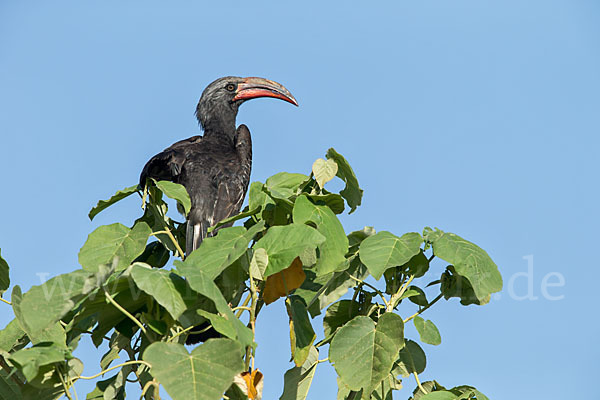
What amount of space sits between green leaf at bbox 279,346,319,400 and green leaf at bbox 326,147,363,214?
2.16 ft

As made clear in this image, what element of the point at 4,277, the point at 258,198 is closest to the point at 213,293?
the point at 258,198

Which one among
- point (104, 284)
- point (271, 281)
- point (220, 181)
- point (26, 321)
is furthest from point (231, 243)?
point (220, 181)

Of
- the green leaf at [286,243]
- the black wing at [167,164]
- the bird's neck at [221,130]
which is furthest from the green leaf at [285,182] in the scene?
the bird's neck at [221,130]

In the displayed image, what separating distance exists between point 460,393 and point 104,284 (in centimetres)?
123

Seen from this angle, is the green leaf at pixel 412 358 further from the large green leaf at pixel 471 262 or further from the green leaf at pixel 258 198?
the green leaf at pixel 258 198

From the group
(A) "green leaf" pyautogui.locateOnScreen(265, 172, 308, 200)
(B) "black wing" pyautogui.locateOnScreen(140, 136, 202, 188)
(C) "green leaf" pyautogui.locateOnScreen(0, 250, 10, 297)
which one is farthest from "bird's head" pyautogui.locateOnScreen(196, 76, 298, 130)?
(C) "green leaf" pyautogui.locateOnScreen(0, 250, 10, 297)

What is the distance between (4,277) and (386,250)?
4.53 ft

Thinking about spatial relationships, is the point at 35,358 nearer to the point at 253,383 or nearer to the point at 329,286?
the point at 253,383

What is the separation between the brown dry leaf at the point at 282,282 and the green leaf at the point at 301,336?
0.08 metres

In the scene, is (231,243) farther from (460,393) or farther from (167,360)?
(460,393)

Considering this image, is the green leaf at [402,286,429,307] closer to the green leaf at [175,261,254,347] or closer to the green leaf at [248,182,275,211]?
the green leaf at [248,182,275,211]

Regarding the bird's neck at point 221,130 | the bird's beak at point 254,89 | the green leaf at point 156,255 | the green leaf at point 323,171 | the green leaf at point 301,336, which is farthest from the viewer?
the bird's beak at point 254,89

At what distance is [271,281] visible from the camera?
8.31 ft

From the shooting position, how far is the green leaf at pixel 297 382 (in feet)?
8.65
